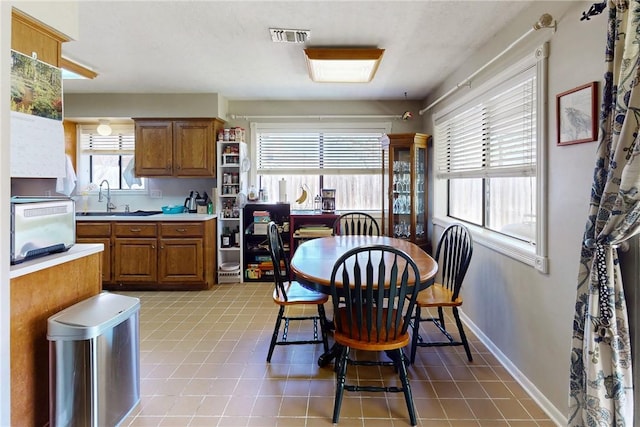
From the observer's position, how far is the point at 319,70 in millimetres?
3229

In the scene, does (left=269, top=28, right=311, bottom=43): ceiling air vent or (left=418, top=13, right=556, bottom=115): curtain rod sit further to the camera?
Result: (left=269, top=28, right=311, bottom=43): ceiling air vent

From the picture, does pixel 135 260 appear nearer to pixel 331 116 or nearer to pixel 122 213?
pixel 122 213

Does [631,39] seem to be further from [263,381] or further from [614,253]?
[263,381]

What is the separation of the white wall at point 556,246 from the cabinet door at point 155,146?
3.74 metres

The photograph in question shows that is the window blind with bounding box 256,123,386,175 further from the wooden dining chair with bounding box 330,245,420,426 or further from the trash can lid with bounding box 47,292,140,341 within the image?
the trash can lid with bounding box 47,292,140,341

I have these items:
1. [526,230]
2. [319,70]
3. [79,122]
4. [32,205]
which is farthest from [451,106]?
[79,122]

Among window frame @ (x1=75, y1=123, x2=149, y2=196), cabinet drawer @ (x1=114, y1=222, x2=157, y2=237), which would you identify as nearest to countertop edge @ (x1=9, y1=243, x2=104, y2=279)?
cabinet drawer @ (x1=114, y1=222, x2=157, y2=237)

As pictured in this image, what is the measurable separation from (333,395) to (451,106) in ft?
9.67

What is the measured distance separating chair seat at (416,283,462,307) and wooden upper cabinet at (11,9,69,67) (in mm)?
2647

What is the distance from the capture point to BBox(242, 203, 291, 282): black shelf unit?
4698mm

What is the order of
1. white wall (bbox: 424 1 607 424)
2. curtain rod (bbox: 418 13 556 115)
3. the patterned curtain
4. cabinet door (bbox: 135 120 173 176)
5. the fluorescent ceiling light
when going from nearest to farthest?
the patterned curtain → white wall (bbox: 424 1 607 424) → curtain rod (bbox: 418 13 556 115) → the fluorescent ceiling light → cabinet door (bbox: 135 120 173 176)

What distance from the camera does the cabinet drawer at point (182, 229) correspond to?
4.25 m

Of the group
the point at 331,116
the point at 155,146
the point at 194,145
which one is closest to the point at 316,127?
the point at 331,116

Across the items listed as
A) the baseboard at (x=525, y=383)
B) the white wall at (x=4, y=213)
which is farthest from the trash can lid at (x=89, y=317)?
the baseboard at (x=525, y=383)
